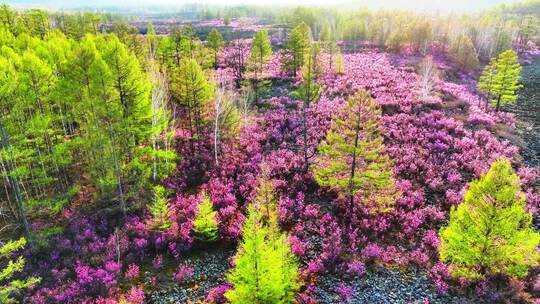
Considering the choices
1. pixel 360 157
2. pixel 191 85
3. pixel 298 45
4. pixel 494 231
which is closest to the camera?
pixel 494 231

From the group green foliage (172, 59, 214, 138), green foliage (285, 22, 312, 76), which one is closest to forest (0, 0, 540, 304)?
green foliage (172, 59, 214, 138)

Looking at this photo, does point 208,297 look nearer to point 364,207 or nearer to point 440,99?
point 364,207

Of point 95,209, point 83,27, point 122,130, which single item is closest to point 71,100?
point 122,130

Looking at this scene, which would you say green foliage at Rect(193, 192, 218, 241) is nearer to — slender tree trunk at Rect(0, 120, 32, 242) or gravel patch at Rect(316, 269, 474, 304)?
gravel patch at Rect(316, 269, 474, 304)

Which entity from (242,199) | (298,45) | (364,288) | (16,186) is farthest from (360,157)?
(298,45)

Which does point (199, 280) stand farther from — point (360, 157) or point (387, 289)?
point (360, 157)

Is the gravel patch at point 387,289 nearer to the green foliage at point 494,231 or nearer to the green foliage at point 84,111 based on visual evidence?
the green foliage at point 494,231
